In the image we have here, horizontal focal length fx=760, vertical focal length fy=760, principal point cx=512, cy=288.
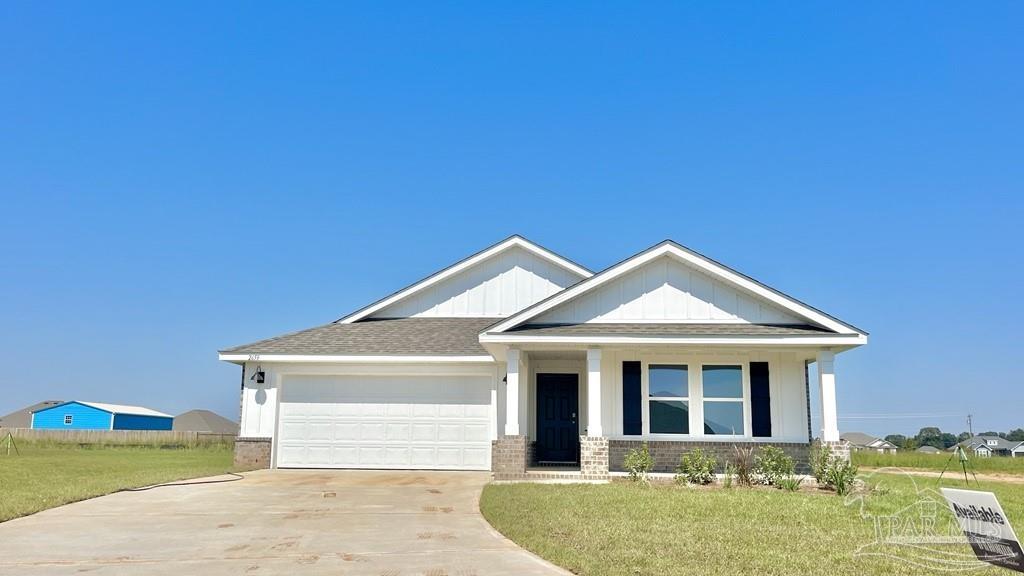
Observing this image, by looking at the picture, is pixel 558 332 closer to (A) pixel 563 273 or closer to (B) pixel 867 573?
(A) pixel 563 273

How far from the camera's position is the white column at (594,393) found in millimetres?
15094

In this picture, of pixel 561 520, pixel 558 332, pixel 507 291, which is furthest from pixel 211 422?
pixel 561 520

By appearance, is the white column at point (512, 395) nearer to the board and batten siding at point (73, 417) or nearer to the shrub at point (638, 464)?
the shrub at point (638, 464)

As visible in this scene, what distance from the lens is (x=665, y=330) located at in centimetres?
1542

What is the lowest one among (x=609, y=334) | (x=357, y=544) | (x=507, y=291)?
(x=357, y=544)

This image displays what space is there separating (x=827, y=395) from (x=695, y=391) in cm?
260

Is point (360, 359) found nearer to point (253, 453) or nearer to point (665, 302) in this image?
point (253, 453)

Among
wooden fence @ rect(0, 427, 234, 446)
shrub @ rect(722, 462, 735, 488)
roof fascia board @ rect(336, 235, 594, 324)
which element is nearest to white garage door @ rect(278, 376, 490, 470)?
roof fascia board @ rect(336, 235, 594, 324)

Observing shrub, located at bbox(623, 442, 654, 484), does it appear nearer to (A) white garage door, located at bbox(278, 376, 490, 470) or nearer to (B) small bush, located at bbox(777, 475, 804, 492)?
(B) small bush, located at bbox(777, 475, 804, 492)

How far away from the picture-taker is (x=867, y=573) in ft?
22.5

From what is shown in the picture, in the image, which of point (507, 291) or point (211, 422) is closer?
point (507, 291)

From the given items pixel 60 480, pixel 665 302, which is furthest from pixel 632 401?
pixel 60 480

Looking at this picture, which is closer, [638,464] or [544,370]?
[638,464]

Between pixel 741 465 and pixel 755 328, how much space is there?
2.85 metres
